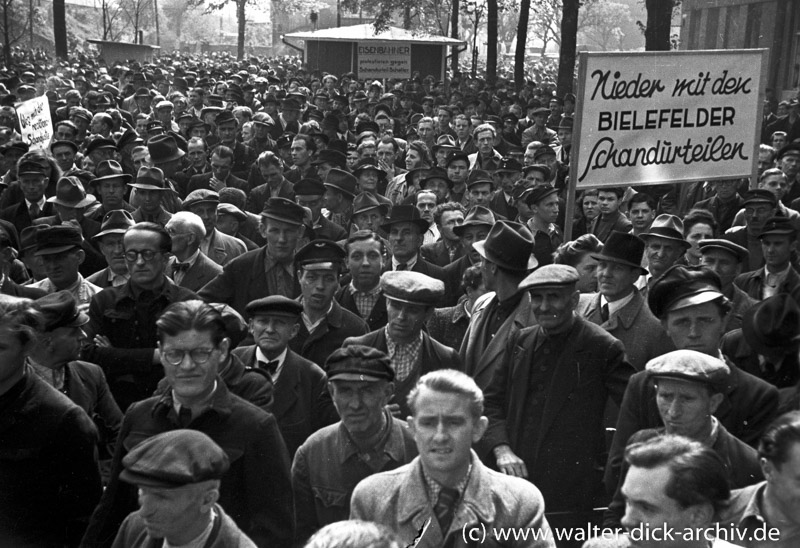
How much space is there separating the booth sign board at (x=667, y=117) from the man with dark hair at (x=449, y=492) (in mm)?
3771

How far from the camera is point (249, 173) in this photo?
13867 millimetres

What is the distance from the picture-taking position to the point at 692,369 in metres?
A: 4.38

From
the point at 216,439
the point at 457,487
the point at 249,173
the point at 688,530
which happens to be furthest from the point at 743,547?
the point at 249,173

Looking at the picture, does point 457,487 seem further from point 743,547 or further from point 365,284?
point 365,284

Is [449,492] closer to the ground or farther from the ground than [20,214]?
farther from the ground

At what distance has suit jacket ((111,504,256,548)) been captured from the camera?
3.54m

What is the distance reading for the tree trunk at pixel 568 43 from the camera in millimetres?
25516

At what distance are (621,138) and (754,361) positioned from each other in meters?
2.39

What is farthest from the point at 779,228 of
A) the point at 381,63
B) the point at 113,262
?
the point at 381,63

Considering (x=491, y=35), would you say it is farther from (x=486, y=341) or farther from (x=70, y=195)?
(x=486, y=341)

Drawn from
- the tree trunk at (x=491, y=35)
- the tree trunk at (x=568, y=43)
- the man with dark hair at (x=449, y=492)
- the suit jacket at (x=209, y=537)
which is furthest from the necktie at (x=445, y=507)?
the tree trunk at (x=491, y=35)

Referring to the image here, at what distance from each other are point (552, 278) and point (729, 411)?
1039 mm

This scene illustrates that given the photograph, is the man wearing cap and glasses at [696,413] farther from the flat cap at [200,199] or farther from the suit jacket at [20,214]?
the suit jacket at [20,214]

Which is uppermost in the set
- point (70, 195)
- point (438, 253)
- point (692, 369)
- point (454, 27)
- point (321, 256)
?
point (454, 27)
